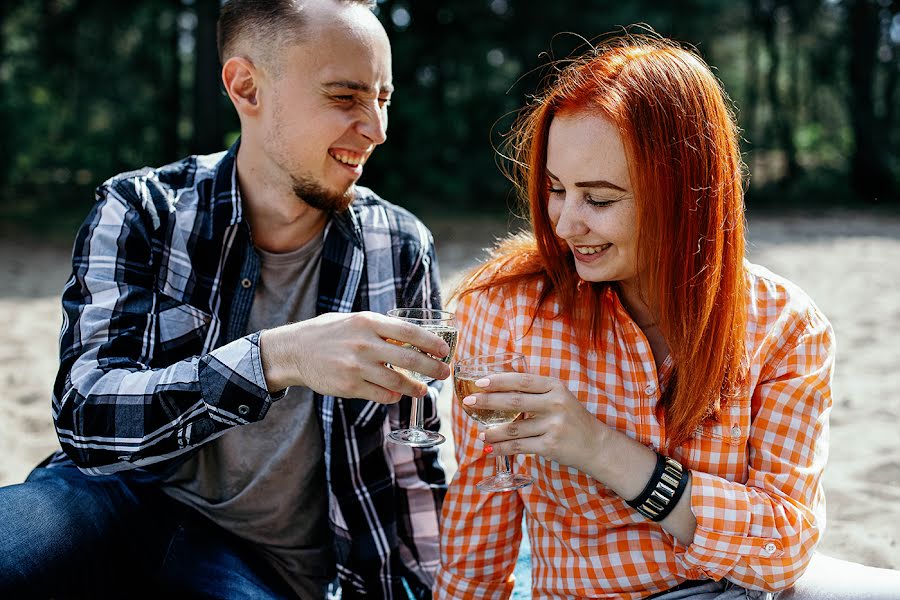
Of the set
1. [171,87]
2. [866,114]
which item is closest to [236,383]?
[171,87]

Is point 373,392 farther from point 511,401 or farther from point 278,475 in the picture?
point 278,475

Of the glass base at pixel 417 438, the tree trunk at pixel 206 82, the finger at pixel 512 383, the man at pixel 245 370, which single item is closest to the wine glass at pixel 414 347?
the glass base at pixel 417 438

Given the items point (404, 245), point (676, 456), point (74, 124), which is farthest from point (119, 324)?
point (74, 124)

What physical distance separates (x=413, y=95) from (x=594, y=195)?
40.1ft

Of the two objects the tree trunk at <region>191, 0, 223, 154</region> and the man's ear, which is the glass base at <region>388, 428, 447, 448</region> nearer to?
the man's ear

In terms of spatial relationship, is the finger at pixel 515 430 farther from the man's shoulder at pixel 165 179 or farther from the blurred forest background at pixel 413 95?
the blurred forest background at pixel 413 95

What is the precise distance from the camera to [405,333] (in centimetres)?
200

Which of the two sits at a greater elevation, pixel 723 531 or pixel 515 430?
pixel 515 430

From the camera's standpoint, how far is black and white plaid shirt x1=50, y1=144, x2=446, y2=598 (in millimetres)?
2297

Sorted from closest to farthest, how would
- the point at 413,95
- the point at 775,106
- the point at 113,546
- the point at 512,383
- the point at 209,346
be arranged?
the point at 512,383 < the point at 113,546 < the point at 209,346 < the point at 413,95 < the point at 775,106

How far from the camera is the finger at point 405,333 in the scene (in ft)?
6.54

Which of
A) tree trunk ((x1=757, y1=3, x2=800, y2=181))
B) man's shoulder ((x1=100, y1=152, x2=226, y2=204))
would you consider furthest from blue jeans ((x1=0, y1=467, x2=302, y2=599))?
tree trunk ((x1=757, y1=3, x2=800, y2=181))

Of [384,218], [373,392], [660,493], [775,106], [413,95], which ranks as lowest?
[660,493]

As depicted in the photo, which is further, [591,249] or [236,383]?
[591,249]
